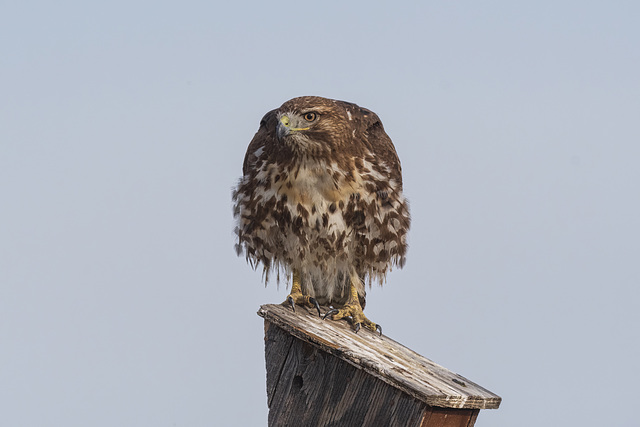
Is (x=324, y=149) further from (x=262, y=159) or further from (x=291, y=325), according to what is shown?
(x=291, y=325)

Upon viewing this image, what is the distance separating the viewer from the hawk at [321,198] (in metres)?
6.20

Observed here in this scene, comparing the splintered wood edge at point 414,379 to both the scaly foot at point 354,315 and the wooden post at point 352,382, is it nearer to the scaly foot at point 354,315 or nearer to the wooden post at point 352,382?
the wooden post at point 352,382

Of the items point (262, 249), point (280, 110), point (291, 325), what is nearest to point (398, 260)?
point (262, 249)

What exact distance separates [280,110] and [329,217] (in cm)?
83

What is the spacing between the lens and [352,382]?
14.9 ft

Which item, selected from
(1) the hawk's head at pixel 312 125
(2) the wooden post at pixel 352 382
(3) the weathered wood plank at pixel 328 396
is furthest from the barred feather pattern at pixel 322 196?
(3) the weathered wood plank at pixel 328 396

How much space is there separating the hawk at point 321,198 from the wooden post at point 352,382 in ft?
2.86

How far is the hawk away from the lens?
6.20m

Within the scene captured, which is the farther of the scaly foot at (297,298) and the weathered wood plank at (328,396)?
the scaly foot at (297,298)

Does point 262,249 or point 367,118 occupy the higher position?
point 367,118

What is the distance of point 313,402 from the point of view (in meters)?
4.71

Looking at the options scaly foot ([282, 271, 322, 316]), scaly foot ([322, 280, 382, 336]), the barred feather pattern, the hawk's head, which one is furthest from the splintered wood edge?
the hawk's head

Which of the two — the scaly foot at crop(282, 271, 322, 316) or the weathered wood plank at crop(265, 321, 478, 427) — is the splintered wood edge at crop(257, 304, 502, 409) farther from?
the scaly foot at crop(282, 271, 322, 316)

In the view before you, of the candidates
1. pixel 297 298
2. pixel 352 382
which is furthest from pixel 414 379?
pixel 297 298
